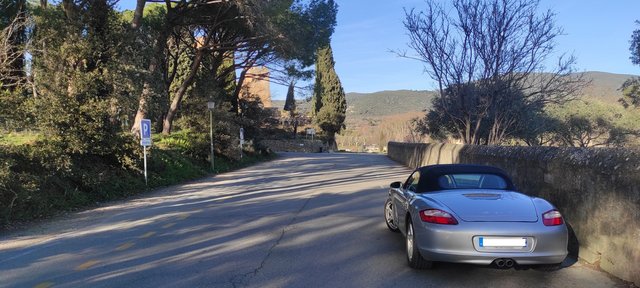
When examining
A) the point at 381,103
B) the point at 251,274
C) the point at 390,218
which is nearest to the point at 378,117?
the point at 381,103

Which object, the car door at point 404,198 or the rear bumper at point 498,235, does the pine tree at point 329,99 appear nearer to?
the car door at point 404,198

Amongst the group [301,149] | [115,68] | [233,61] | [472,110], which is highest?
[233,61]

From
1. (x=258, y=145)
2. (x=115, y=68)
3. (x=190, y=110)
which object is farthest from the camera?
(x=258, y=145)

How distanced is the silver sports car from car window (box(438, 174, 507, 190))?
384mm

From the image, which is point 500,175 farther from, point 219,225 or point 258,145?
point 258,145

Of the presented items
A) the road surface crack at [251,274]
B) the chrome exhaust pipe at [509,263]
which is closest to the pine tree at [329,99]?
the road surface crack at [251,274]

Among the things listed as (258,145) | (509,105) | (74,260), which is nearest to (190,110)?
(258,145)

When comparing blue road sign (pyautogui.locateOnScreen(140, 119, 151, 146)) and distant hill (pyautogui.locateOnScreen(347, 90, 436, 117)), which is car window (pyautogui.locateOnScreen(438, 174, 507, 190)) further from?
distant hill (pyautogui.locateOnScreen(347, 90, 436, 117))

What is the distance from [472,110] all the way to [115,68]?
1324 cm

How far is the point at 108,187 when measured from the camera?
1365 centimetres

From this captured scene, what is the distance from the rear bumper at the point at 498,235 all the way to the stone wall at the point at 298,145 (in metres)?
60.6

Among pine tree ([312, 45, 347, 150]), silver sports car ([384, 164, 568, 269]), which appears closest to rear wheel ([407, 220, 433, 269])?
silver sports car ([384, 164, 568, 269])

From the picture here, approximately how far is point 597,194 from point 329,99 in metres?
64.2

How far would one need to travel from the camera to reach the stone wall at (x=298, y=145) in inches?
2623
